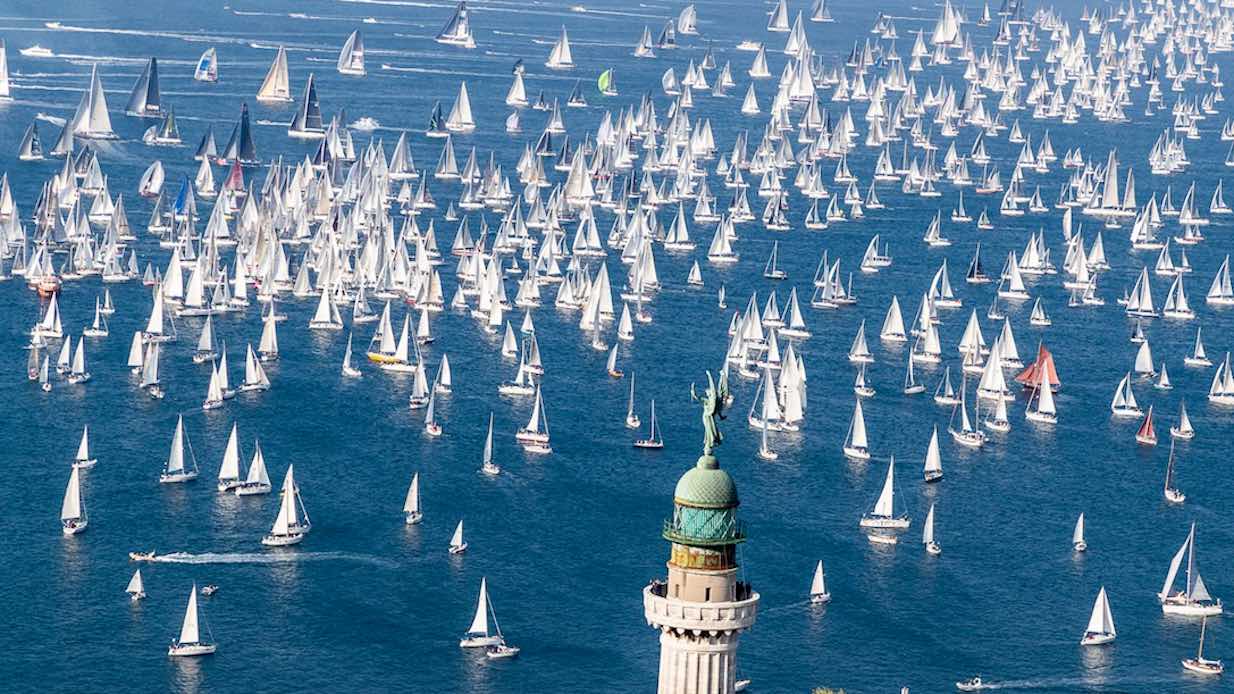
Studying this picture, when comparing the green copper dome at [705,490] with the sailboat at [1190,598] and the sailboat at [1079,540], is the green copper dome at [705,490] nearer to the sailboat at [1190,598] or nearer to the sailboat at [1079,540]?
the sailboat at [1190,598]

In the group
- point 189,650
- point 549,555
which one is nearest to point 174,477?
point 549,555

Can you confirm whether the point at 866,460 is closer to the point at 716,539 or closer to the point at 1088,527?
the point at 1088,527

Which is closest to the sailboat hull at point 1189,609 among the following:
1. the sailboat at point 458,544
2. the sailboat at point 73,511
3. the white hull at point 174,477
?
the sailboat at point 458,544

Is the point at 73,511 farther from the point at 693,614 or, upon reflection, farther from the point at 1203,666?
the point at 693,614

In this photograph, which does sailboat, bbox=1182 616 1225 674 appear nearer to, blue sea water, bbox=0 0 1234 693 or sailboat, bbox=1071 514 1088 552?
blue sea water, bbox=0 0 1234 693

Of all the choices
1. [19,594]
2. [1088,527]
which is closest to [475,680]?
[19,594]
